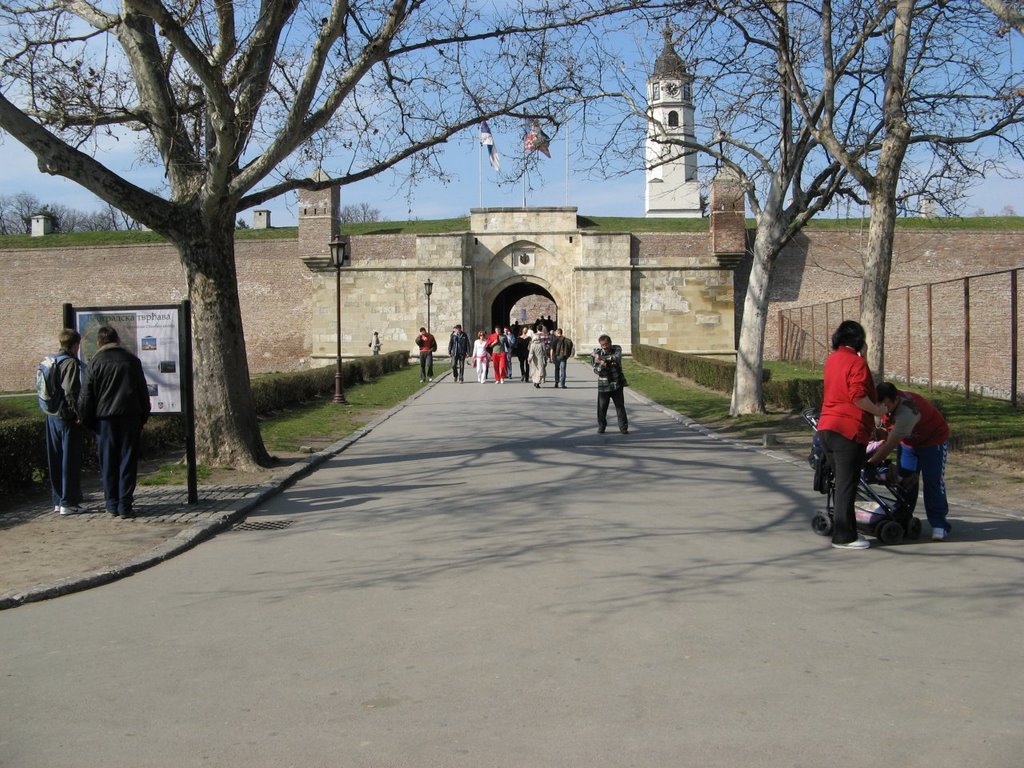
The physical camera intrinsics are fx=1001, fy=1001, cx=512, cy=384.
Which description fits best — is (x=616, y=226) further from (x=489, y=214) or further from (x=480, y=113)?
(x=480, y=113)

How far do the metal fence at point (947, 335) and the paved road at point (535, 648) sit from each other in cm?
1178

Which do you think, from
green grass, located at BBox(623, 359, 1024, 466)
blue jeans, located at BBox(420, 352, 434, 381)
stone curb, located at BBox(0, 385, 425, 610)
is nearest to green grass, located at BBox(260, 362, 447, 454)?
blue jeans, located at BBox(420, 352, 434, 381)

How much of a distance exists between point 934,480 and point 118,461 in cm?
676

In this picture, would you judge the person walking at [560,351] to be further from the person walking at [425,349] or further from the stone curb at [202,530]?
the stone curb at [202,530]

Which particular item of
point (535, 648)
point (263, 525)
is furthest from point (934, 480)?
point (263, 525)

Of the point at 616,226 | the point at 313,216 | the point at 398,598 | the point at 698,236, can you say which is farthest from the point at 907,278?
Answer: the point at 398,598

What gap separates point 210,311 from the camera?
11.5 m

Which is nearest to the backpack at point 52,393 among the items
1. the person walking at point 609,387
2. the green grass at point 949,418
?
the person walking at point 609,387

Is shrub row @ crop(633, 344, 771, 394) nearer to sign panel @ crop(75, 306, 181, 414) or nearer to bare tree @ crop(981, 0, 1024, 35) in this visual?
bare tree @ crop(981, 0, 1024, 35)

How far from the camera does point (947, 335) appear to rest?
2808 cm

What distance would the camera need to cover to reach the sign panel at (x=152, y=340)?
1002 cm

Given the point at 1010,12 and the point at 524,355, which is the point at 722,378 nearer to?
the point at 524,355

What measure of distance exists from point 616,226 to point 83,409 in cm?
3898

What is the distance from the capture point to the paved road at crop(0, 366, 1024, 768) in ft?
12.2
